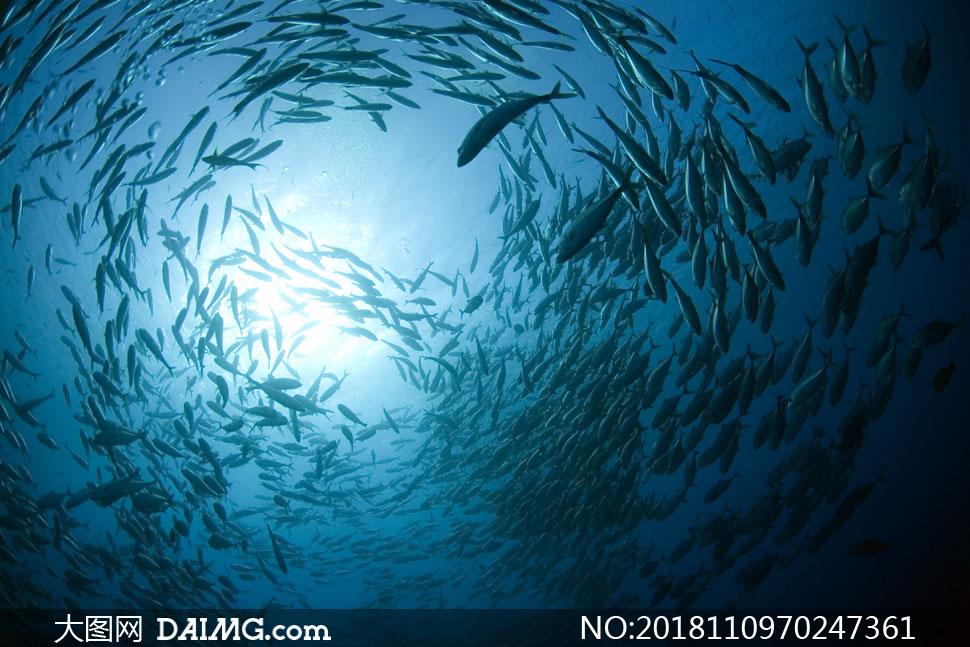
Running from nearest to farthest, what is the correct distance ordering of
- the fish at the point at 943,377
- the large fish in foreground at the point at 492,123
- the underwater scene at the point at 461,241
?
the large fish in foreground at the point at 492,123 → the underwater scene at the point at 461,241 → the fish at the point at 943,377

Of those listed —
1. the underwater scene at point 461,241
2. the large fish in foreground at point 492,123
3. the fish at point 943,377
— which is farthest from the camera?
the fish at point 943,377

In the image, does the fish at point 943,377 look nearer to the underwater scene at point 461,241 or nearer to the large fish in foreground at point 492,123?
the underwater scene at point 461,241

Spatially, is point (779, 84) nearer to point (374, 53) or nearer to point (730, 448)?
point (730, 448)

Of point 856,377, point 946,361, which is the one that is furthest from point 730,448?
point 946,361

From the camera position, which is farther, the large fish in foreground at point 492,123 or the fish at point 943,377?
the fish at point 943,377

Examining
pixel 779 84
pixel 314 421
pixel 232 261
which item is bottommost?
pixel 232 261

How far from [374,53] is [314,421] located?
1404cm

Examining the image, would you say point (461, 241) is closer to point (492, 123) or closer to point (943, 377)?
point (492, 123)

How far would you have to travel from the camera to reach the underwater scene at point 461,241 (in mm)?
4723

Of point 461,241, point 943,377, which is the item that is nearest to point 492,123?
point 943,377

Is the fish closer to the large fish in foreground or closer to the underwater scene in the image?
the underwater scene

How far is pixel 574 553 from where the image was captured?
47.4 feet

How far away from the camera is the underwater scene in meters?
4.72

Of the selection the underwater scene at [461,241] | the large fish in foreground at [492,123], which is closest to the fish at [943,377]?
the underwater scene at [461,241]
